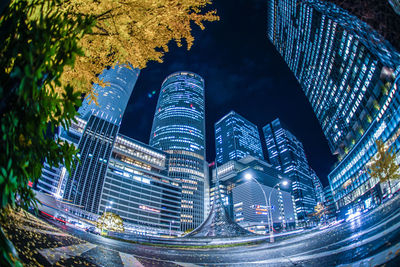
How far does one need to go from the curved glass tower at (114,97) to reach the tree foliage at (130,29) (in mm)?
163923

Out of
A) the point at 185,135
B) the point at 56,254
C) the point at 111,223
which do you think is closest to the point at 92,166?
the point at 111,223

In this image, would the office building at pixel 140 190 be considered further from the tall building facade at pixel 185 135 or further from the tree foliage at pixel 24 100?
the tree foliage at pixel 24 100

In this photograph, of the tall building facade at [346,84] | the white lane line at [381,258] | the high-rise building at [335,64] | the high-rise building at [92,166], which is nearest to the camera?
the white lane line at [381,258]

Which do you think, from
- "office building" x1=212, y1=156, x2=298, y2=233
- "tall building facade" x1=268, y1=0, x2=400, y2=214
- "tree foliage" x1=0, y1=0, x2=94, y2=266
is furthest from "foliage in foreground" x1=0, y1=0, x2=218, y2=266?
"office building" x1=212, y1=156, x2=298, y2=233

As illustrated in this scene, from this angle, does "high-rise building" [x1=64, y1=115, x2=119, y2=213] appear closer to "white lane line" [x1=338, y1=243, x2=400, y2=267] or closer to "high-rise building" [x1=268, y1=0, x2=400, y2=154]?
"white lane line" [x1=338, y1=243, x2=400, y2=267]

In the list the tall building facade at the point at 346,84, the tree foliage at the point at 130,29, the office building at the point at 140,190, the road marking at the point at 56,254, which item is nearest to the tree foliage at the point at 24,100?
the road marking at the point at 56,254

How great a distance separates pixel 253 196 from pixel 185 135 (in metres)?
73.0

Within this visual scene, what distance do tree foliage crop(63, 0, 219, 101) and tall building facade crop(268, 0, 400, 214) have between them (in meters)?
36.2

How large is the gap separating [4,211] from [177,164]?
13740cm

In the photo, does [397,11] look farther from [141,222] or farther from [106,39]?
[141,222]

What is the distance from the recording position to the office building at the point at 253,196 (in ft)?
437

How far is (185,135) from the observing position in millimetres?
151750

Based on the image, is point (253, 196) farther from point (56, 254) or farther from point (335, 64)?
point (56, 254)

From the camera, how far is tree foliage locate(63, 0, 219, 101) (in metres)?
4.70
